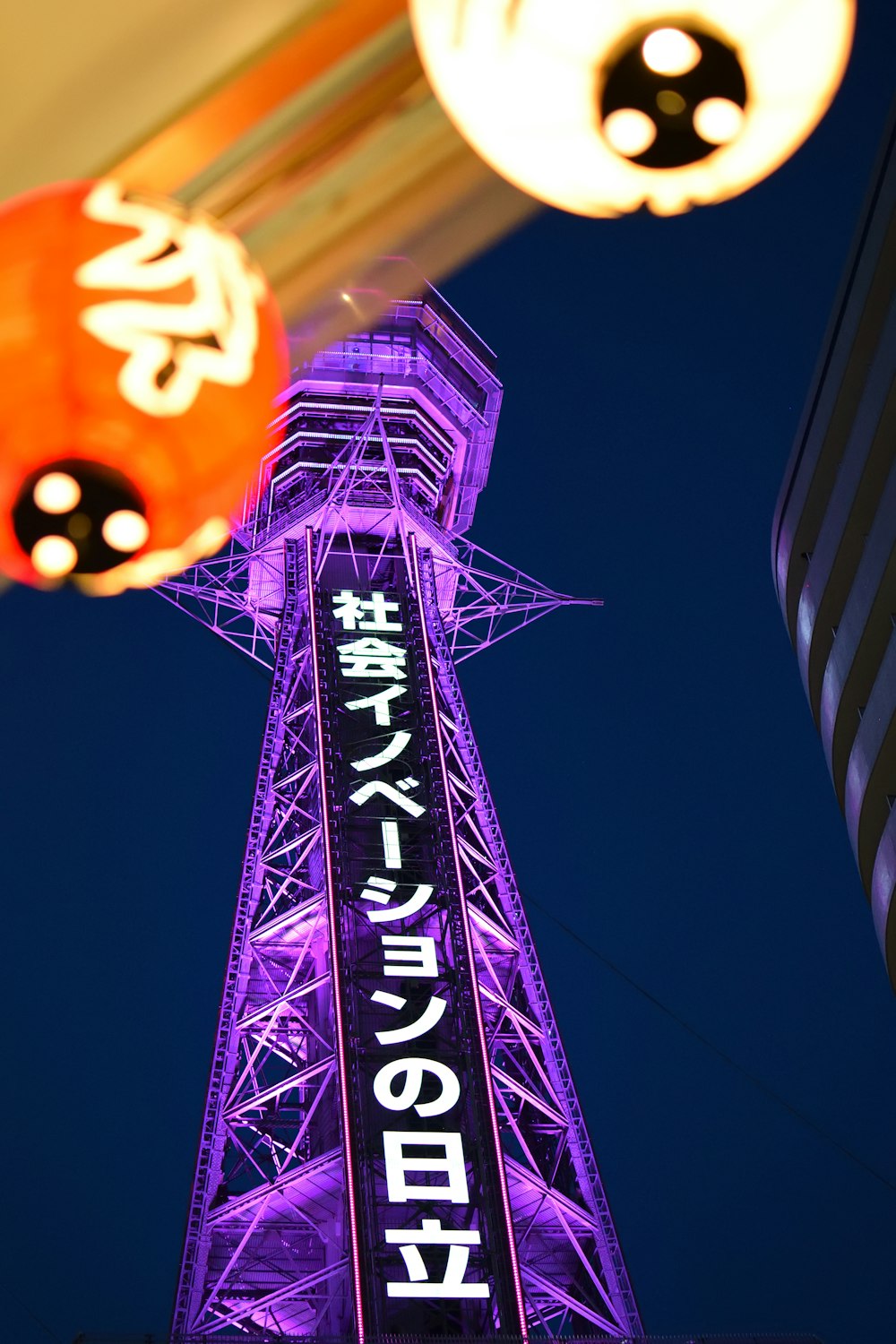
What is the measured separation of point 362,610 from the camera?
26547 millimetres

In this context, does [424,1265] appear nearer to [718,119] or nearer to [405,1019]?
[405,1019]

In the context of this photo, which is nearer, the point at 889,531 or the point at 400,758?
the point at 889,531

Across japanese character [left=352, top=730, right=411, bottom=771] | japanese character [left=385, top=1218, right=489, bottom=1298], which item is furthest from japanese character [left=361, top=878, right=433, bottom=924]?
japanese character [left=385, top=1218, right=489, bottom=1298]

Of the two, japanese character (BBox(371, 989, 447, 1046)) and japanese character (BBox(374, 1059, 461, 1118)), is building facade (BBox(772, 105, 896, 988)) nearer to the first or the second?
japanese character (BBox(371, 989, 447, 1046))

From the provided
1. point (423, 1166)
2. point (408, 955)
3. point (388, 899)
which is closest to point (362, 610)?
point (388, 899)

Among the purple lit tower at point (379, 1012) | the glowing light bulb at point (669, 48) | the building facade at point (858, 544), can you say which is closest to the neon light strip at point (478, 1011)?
the purple lit tower at point (379, 1012)

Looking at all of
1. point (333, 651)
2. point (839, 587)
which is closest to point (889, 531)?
point (839, 587)

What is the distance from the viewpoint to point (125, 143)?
4.16m

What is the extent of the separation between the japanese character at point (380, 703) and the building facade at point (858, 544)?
263 inches

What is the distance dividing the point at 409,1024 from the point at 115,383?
1587 centimetres

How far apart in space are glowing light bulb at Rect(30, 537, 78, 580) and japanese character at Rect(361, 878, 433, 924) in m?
16.9

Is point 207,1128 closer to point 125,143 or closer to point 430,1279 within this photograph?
point 430,1279

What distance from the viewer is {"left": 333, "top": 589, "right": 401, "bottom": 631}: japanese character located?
26031 millimetres

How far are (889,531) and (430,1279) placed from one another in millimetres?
11037
